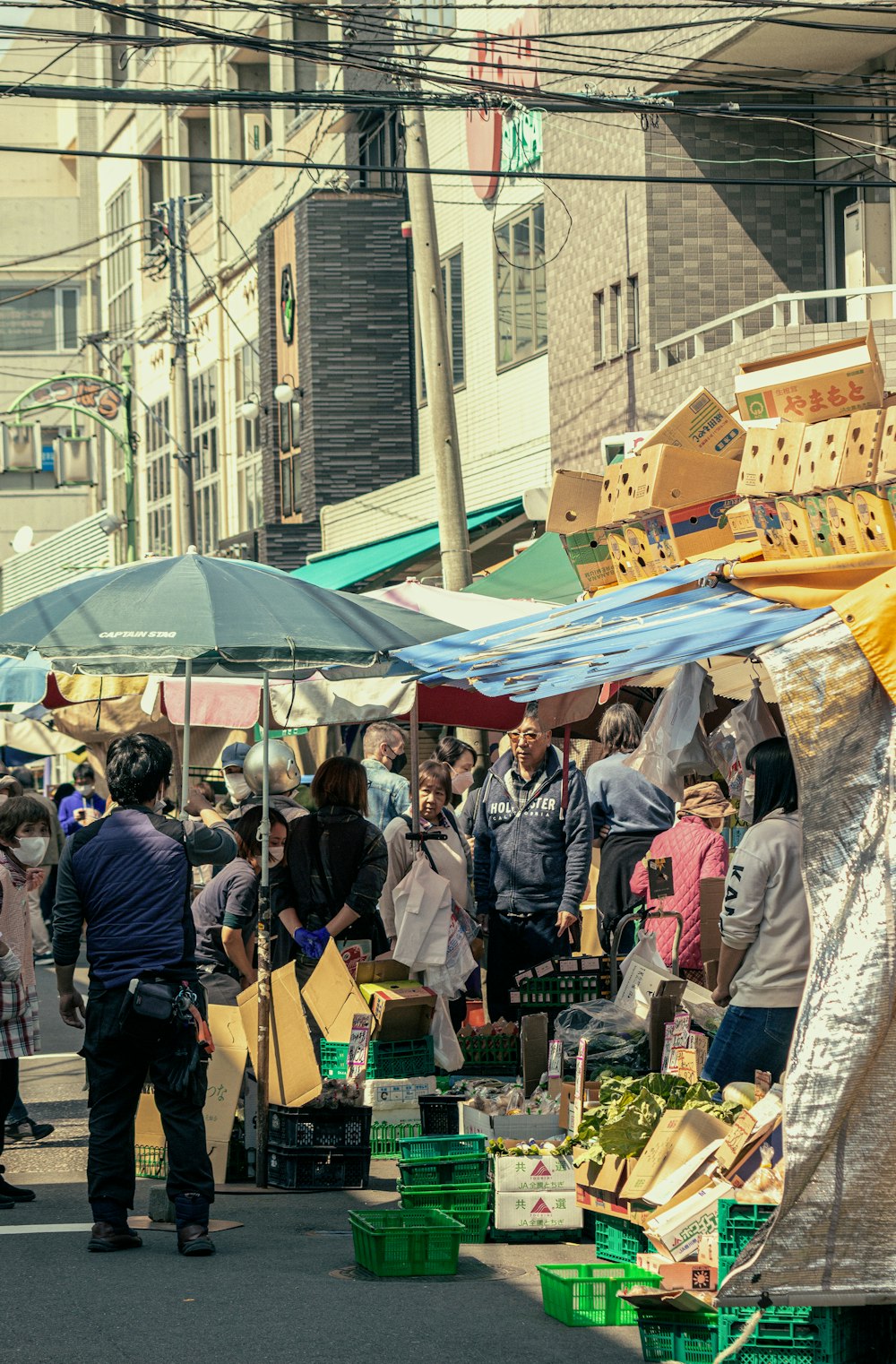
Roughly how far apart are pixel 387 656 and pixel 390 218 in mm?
22202

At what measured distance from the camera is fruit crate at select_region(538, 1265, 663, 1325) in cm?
674

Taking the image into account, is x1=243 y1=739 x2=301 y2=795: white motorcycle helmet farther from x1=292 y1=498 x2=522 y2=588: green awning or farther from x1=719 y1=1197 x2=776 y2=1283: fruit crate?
x1=719 y1=1197 x2=776 y2=1283: fruit crate

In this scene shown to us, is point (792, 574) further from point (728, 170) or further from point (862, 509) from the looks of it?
point (728, 170)

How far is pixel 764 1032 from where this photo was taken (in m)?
7.42

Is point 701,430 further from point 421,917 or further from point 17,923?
point 17,923

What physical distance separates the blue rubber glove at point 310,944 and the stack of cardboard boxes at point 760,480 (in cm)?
244

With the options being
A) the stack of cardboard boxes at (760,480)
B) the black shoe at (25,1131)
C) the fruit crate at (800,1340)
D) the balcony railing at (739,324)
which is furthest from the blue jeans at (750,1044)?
the balcony railing at (739,324)

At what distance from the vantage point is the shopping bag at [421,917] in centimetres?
1069

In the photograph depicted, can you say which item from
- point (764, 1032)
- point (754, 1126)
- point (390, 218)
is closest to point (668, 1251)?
point (754, 1126)

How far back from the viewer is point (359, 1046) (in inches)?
379

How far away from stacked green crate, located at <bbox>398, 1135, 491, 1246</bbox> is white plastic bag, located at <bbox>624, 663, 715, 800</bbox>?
102 inches

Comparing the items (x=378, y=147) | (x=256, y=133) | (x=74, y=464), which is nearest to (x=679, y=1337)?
(x=378, y=147)

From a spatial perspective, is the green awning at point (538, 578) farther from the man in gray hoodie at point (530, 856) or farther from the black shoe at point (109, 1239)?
the black shoe at point (109, 1239)

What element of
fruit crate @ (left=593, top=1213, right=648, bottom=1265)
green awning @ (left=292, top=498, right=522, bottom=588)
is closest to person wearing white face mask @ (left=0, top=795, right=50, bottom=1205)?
fruit crate @ (left=593, top=1213, right=648, bottom=1265)
